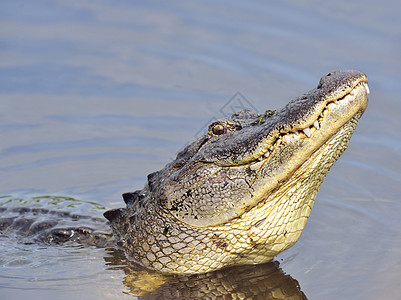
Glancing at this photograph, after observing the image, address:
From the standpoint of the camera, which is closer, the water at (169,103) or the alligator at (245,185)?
the alligator at (245,185)

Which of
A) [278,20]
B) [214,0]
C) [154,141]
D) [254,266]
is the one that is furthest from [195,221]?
[214,0]

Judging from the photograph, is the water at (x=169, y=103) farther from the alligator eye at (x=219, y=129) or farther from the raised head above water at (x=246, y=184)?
the alligator eye at (x=219, y=129)

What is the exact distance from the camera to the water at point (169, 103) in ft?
19.2

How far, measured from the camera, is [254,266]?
5.67m

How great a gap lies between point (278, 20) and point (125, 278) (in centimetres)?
641

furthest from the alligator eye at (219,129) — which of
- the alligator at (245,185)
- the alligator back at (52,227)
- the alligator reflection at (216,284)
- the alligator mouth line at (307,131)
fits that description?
the alligator back at (52,227)

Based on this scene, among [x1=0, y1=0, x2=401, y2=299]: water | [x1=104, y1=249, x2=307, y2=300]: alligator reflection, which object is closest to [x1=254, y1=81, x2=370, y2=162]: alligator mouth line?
[x1=104, y1=249, x2=307, y2=300]: alligator reflection

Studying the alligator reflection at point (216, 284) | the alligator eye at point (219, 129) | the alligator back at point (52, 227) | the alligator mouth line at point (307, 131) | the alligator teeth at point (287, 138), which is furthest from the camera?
the alligator back at point (52, 227)

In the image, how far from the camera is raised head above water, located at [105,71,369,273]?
183 inches

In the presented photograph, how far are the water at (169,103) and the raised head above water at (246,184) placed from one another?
59 centimetres

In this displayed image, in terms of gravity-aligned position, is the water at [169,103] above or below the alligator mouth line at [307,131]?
above

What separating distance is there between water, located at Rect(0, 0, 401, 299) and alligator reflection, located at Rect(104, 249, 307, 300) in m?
0.12

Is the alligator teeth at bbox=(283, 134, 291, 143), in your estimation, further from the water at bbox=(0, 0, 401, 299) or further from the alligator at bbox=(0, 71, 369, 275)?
the water at bbox=(0, 0, 401, 299)

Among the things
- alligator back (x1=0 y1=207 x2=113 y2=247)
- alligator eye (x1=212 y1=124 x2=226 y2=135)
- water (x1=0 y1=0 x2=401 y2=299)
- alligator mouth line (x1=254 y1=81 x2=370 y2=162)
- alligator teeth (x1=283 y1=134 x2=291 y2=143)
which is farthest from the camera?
alligator back (x1=0 y1=207 x2=113 y2=247)
